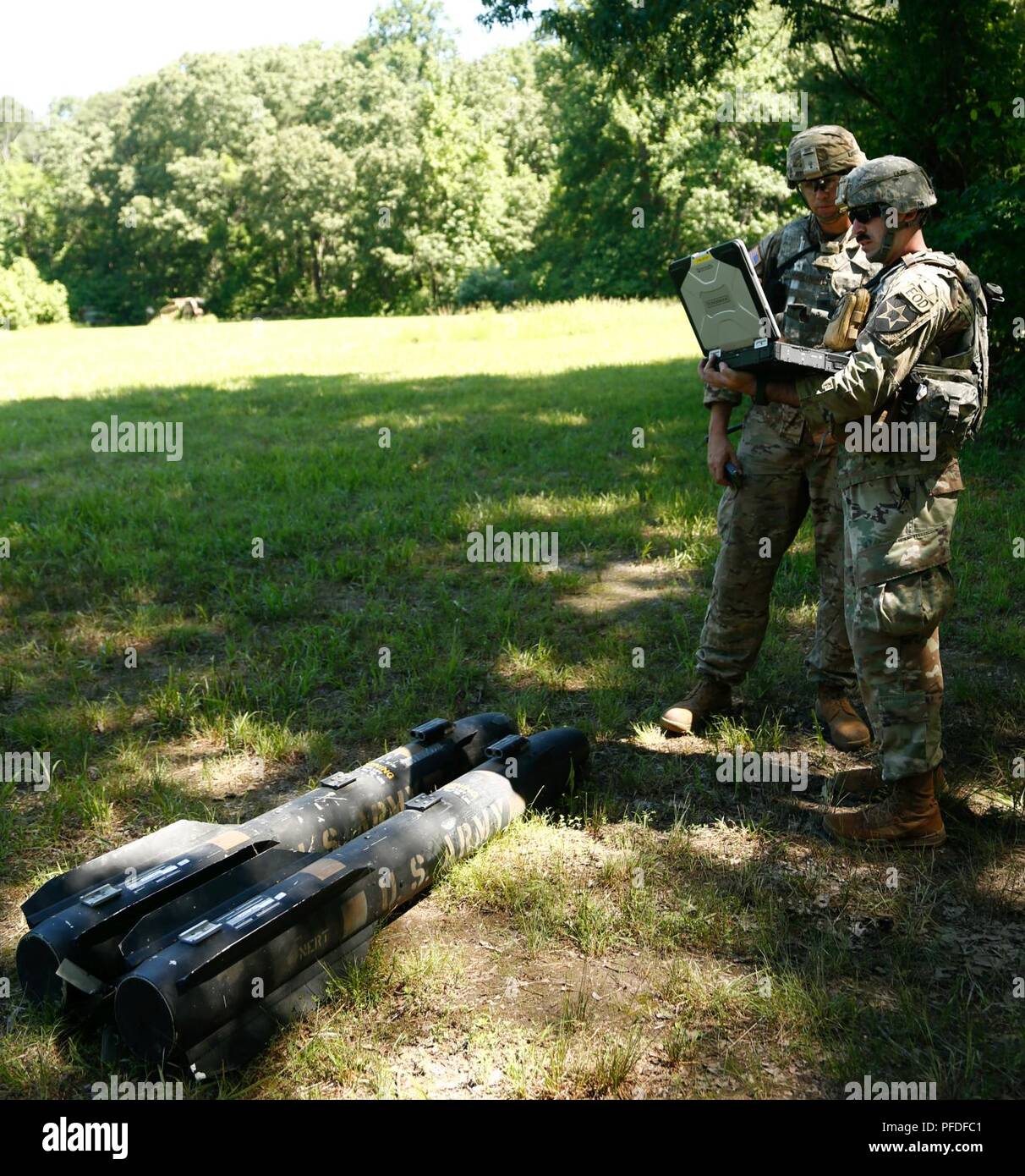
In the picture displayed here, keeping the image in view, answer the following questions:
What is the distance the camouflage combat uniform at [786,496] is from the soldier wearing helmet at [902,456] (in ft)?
2.09

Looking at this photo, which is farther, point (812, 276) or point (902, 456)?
point (812, 276)

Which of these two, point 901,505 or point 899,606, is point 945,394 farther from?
point 899,606

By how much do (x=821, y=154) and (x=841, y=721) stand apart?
2.37m

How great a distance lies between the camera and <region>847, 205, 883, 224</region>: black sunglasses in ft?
11.5

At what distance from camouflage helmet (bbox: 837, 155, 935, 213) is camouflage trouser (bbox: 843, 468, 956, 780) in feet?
2.98

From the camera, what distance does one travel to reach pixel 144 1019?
270 cm

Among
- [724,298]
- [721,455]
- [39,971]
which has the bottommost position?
[39,971]

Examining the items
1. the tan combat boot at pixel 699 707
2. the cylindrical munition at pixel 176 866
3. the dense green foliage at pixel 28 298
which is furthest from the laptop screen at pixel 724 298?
the dense green foliage at pixel 28 298
